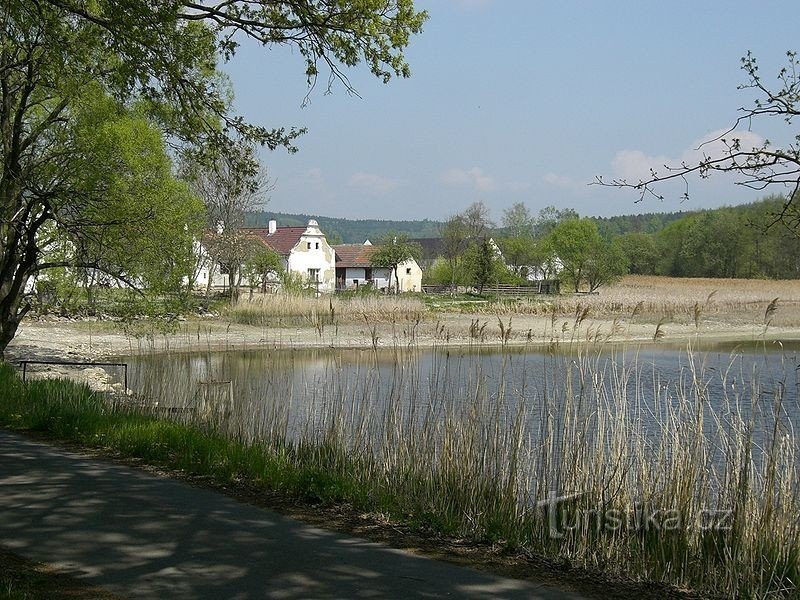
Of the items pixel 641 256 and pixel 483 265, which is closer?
pixel 483 265

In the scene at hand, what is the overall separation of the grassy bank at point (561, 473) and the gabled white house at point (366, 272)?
3123 inches

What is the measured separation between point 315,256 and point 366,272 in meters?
11.2

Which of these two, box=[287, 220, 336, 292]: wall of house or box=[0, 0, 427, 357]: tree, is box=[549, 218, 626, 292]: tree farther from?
box=[0, 0, 427, 357]: tree

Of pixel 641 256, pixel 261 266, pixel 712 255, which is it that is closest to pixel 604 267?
pixel 712 255

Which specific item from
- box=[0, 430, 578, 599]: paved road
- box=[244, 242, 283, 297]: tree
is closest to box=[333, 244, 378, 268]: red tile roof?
box=[244, 242, 283, 297]: tree

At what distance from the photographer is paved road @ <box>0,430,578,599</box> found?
5621 mm

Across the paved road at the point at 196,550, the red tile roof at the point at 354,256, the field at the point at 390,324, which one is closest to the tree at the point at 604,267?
the field at the point at 390,324

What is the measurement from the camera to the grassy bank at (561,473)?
6.39 meters

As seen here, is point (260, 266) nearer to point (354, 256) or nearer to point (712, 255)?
point (712, 255)

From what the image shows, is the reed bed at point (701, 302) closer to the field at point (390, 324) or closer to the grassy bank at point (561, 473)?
the field at point (390, 324)

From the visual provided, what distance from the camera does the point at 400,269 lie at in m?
90.1

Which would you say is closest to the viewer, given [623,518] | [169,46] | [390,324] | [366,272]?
[623,518]

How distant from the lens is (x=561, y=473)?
782 cm

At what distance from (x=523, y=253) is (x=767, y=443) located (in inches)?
3422
